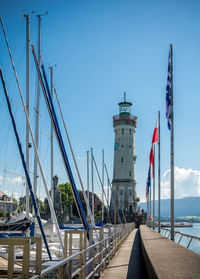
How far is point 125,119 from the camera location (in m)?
91.1

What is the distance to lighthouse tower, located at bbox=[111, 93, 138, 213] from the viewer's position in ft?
294

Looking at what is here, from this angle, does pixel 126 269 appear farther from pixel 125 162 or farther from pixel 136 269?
pixel 125 162

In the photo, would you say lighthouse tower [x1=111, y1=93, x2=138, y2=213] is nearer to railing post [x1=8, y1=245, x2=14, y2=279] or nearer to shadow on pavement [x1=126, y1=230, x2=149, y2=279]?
shadow on pavement [x1=126, y1=230, x2=149, y2=279]

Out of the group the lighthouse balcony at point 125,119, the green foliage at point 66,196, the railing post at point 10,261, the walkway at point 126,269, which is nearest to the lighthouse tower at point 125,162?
the lighthouse balcony at point 125,119

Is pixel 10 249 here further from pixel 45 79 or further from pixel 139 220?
pixel 139 220

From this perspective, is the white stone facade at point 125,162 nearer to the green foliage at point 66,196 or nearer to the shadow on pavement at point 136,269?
the green foliage at point 66,196

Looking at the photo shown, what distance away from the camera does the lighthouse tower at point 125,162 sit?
8969 centimetres

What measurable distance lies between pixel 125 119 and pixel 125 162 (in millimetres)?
10754

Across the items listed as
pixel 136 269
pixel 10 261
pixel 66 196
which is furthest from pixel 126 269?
pixel 66 196

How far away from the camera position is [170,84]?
23.5 metres

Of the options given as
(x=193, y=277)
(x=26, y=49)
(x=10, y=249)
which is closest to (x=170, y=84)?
(x=26, y=49)

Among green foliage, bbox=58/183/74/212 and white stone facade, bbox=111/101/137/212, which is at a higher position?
white stone facade, bbox=111/101/137/212

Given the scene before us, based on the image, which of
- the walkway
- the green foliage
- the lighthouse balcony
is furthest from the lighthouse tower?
the walkway

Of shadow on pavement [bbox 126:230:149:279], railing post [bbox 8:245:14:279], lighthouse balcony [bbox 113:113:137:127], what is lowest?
shadow on pavement [bbox 126:230:149:279]
